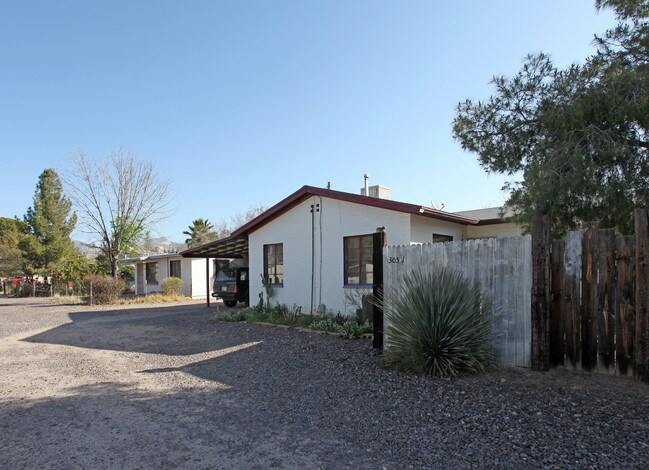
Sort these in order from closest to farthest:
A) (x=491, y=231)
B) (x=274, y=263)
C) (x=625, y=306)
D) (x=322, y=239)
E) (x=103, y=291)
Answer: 1. (x=625, y=306)
2. (x=322, y=239)
3. (x=491, y=231)
4. (x=274, y=263)
5. (x=103, y=291)

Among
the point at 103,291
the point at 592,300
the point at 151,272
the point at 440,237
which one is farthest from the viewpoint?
the point at 151,272

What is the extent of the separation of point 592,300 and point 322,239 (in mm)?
8191

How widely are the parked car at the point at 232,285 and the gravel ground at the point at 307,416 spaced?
9878 mm

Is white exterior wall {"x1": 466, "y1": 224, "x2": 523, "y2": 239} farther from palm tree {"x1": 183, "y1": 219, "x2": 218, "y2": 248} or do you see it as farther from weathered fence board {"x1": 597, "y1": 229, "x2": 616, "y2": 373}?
palm tree {"x1": 183, "y1": 219, "x2": 218, "y2": 248}

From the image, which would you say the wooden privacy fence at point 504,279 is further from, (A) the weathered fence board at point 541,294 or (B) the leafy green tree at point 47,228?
(B) the leafy green tree at point 47,228

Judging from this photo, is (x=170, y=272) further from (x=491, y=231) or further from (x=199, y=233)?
(x=491, y=231)

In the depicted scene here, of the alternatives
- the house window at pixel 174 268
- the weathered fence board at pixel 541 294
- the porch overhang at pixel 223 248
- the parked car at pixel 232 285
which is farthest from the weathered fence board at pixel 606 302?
the house window at pixel 174 268

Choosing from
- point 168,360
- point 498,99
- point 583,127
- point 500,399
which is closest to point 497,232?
point 498,99

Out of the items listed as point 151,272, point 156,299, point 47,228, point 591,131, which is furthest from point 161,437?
point 47,228

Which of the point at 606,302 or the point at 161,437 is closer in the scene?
the point at 161,437

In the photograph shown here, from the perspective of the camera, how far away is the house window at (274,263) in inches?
564

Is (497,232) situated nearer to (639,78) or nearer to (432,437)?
(639,78)

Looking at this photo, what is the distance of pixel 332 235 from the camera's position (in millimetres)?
12461

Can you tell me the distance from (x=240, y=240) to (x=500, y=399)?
1322 cm
